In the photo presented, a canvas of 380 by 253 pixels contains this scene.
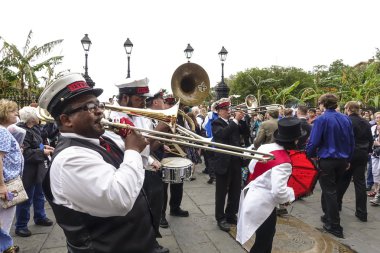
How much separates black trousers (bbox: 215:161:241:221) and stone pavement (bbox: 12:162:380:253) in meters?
0.29

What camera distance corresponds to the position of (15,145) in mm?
3842

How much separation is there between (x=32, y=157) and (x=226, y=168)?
2978 mm

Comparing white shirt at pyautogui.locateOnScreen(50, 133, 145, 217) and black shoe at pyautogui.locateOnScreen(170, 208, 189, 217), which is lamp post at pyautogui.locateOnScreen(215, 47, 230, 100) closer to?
black shoe at pyautogui.locateOnScreen(170, 208, 189, 217)

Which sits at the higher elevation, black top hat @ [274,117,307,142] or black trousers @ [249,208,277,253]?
black top hat @ [274,117,307,142]

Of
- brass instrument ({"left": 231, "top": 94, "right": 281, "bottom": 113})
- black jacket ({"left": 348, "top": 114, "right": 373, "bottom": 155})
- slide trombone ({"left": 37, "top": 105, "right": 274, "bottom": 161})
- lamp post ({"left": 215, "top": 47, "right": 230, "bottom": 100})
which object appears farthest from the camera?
lamp post ({"left": 215, "top": 47, "right": 230, "bottom": 100})

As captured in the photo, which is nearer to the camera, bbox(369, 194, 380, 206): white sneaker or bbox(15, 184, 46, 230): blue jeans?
bbox(15, 184, 46, 230): blue jeans

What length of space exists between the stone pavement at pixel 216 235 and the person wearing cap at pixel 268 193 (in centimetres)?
106

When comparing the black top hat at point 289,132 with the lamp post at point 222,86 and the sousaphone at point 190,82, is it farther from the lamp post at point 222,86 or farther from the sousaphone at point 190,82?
the lamp post at point 222,86

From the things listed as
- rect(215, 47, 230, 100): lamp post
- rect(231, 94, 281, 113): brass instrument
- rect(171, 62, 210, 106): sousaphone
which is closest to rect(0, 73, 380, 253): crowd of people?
rect(231, 94, 281, 113): brass instrument

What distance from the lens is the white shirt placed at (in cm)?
154

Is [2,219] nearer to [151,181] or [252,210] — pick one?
[151,181]

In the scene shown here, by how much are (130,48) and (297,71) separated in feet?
127

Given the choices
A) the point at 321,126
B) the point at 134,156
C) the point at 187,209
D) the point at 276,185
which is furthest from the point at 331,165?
the point at 134,156

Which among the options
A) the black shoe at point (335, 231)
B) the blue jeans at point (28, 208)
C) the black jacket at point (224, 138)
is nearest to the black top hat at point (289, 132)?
the black jacket at point (224, 138)
